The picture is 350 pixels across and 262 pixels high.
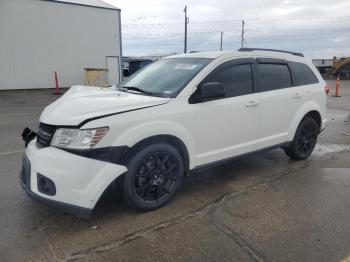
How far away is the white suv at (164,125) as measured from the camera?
3.27m

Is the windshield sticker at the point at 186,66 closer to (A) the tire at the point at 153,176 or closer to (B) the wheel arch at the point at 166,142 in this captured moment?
(B) the wheel arch at the point at 166,142

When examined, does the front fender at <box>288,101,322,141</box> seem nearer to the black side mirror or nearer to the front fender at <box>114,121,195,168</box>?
the black side mirror

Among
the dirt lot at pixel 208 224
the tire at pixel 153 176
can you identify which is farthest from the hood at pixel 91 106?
the dirt lot at pixel 208 224

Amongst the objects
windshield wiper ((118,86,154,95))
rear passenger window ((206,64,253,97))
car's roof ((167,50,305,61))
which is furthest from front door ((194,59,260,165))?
windshield wiper ((118,86,154,95))

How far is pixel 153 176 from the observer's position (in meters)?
3.80

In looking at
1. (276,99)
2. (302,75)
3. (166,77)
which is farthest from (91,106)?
(302,75)

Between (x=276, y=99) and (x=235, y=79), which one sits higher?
(x=235, y=79)

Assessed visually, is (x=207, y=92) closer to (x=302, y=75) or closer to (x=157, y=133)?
(x=157, y=133)

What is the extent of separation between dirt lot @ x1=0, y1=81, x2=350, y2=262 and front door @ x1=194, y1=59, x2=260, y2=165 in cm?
53

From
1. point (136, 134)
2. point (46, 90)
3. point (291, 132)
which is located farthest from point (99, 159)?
point (46, 90)

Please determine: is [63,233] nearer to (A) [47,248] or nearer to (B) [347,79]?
(A) [47,248]

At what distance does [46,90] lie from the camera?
21.5 m

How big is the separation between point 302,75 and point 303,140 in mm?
1066

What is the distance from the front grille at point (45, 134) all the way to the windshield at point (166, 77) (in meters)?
1.25
